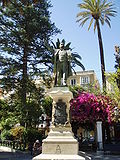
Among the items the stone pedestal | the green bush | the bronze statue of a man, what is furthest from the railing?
the bronze statue of a man

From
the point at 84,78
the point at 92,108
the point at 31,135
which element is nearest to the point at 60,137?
the point at 92,108

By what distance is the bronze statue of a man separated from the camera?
32.4ft

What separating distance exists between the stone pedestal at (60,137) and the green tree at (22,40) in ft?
34.7

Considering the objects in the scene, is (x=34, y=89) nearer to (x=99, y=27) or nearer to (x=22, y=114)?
(x=22, y=114)

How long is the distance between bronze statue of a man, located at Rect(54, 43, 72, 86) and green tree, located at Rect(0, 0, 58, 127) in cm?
968

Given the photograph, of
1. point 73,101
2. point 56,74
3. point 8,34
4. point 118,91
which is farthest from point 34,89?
point 56,74

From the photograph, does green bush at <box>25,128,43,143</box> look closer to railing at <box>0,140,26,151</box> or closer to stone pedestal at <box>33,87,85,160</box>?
railing at <box>0,140,26,151</box>

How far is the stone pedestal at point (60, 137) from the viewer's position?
774 cm

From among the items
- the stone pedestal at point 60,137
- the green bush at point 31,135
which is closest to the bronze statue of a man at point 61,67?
the stone pedestal at point 60,137

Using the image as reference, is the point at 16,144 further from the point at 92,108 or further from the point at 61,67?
the point at 61,67

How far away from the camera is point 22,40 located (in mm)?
20469

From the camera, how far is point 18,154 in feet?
47.1

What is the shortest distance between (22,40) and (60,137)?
564 inches

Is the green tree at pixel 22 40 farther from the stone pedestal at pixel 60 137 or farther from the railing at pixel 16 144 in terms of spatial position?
the stone pedestal at pixel 60 137
